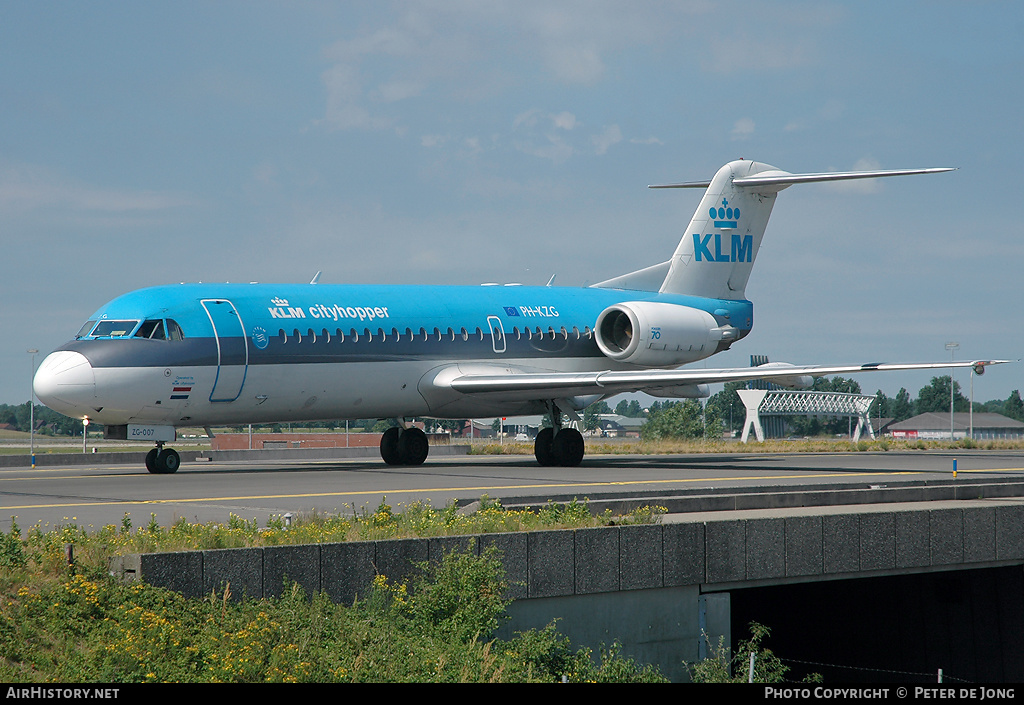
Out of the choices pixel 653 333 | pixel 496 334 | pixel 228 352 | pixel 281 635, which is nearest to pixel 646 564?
pixel 281 635

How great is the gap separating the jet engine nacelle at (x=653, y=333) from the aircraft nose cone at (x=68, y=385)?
45.3ft

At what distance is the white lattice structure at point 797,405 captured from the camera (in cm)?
8562

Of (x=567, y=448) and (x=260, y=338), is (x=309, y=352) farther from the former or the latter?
(x=567, y=448)

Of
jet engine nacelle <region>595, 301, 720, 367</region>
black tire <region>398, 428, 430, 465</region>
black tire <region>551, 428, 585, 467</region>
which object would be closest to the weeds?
black tire <region>551, 428, 585, 467</region>

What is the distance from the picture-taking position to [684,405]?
85562 millimetres

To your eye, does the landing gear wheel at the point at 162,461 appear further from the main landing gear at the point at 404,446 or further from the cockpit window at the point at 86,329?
the main landing gear at the point at 404,446

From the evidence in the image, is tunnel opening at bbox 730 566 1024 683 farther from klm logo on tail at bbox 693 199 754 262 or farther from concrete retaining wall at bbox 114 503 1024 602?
klm logo on tail at bbox 693 199 754 262

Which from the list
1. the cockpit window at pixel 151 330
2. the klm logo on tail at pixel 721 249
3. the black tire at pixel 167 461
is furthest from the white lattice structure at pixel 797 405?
the cockpit window at pixel 151 330

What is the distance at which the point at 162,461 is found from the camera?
2375 cm

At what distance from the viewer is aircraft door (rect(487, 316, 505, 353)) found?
28688 mm

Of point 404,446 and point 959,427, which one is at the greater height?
point 404,446

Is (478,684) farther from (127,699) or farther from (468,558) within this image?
(127,699)

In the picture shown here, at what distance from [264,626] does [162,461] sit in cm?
1542

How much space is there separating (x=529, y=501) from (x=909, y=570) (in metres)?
4.95
